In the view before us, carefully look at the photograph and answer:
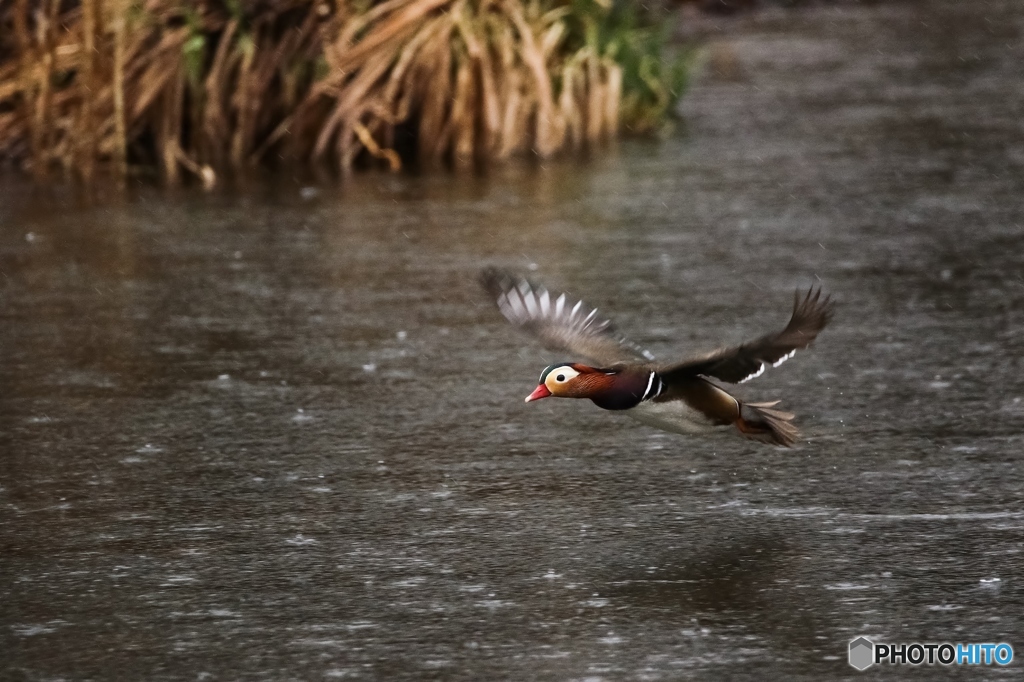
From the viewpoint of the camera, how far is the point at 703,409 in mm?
5242

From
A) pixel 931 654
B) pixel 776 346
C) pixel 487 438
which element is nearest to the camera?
pixel 931 654

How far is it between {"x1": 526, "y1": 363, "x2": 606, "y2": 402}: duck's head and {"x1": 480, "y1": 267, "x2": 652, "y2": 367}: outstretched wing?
495 mm

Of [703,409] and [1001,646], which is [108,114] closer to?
[703,409]

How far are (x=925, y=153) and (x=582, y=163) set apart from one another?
2216 millimetres

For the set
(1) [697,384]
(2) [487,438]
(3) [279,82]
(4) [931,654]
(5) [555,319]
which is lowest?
(4) [931,654]

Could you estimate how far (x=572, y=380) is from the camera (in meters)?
5.11

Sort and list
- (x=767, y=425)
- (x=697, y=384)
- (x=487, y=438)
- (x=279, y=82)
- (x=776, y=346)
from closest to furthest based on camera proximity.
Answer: (x=776, y=346), (x=697, y=384), (x=767, y=425), (x=487, y=438), (x=279, y=82)

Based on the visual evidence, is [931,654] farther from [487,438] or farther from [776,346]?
[487,438]

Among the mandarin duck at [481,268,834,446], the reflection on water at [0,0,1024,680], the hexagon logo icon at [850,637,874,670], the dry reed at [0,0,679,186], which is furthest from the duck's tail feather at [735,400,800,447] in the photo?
the dry reed at [0,0,679,186]

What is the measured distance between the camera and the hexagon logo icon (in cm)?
406

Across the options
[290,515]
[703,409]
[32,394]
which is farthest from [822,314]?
[32,394]

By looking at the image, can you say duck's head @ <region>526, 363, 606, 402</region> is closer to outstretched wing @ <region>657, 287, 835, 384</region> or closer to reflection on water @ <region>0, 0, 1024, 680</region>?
outstretched wing @ <region>657, 287, 835, 384</region>

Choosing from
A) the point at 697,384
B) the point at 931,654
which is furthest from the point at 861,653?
the point at 697,384

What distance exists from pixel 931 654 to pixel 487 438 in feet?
7.42
